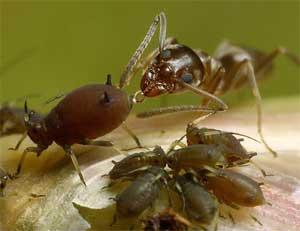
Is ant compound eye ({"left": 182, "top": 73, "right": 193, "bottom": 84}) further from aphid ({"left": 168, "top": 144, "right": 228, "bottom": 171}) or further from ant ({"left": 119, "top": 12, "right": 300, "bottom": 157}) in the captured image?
aphid ({"left": 168, "top": 144, "right": 228, "bottom": 171})

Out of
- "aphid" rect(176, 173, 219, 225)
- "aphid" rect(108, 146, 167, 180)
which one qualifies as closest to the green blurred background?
"aphid" rect(108, 146, 167, 180)

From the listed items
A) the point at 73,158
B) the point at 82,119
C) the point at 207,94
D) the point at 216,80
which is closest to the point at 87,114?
the point at 82,119

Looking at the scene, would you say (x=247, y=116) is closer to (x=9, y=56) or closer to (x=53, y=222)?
(x=53, y=222)

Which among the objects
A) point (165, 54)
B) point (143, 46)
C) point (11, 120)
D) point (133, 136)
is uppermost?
point (143, 46)

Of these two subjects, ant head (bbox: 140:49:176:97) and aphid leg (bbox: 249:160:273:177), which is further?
ant head (bbox: 140:49:176:97)

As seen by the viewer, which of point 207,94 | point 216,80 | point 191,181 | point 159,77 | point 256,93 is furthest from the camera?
point 216,80

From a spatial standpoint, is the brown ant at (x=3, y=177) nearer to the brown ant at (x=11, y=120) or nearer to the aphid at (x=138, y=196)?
the aphid at (x=138, y=196)

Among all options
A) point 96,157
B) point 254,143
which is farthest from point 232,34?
point 96,157

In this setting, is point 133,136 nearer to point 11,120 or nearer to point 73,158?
point 73,158
